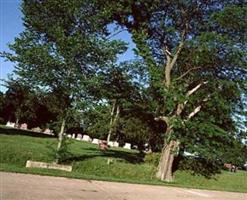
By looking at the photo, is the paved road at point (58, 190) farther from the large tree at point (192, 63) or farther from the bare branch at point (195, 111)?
the bare branch at point (195, 111)

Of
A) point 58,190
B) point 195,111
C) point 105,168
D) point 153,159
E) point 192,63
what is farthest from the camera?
point 153,159

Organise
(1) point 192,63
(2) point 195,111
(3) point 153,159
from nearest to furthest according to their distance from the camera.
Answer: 1. (1) point 192,63
2. (2) point 195,111
3. (3) point 153,159

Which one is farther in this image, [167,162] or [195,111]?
[195,111]

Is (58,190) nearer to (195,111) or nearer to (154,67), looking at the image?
(154,67)

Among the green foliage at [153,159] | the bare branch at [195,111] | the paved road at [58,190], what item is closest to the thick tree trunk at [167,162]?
the bare branch at [195,111]

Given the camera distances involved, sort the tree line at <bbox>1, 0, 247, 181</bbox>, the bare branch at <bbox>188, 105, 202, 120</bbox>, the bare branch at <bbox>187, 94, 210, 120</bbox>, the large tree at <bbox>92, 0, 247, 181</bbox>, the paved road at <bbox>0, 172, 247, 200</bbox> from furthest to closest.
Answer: the bare branch at <bbox>188, 105, 202, 120</bbox> < the bare branch at <bbox>187, 94, 210, 120</bbox> < the large tree at <bbox>92, 0, 247, 181</bbox> < the tree line at <bbox>1, 0, 247, 181</bbox> < the paved road at <bbox>0, 172, 247, 200</bbox>

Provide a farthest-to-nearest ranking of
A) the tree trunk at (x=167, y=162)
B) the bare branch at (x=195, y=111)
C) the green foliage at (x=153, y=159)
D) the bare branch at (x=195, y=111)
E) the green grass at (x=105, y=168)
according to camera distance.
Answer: the green foliage at (x=153, y=159) < the bare branch at (x=195, y=111) < the bare branch at (x=195, y=111) < the tree trunk at (x=167, y=162) < the green grass at (x=105, y=168)

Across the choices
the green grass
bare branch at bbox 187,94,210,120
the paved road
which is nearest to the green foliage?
the green grass

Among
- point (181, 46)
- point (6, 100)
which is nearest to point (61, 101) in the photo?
point (181, 46)

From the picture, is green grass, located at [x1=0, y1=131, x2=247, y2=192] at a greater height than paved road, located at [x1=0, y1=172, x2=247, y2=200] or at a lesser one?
greater

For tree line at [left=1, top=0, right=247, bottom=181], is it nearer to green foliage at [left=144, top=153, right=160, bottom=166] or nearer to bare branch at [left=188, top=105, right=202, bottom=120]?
bare branch at [left=188, top=105, right=202, bottom=120]

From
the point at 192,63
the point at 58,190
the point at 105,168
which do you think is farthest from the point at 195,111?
the point at 58,190

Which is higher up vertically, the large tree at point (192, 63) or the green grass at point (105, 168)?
the large tree at point (192, 63)

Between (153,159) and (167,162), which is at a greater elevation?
(153,159)
